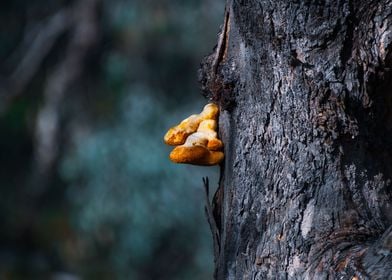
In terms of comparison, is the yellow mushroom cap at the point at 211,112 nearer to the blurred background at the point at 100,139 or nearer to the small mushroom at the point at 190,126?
the small mushroom at the point at 190,126

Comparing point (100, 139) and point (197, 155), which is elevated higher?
point (100, 139)

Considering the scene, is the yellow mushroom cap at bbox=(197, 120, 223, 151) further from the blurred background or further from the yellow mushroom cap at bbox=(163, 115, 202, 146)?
the blurred background

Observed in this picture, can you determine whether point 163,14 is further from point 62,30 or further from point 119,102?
point 62,30

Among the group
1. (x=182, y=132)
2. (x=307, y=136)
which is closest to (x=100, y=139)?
(x=182, y=132)

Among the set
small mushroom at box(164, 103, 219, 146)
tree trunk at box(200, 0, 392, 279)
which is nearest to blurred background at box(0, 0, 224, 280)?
small mushroom at box(164, 103, 219, 146)

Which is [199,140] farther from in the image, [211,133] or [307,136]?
[307,136]

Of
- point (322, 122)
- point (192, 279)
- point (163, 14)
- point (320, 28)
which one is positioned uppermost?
point (163, 14)

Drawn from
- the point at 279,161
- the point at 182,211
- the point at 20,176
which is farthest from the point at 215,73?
the point at 20,176
